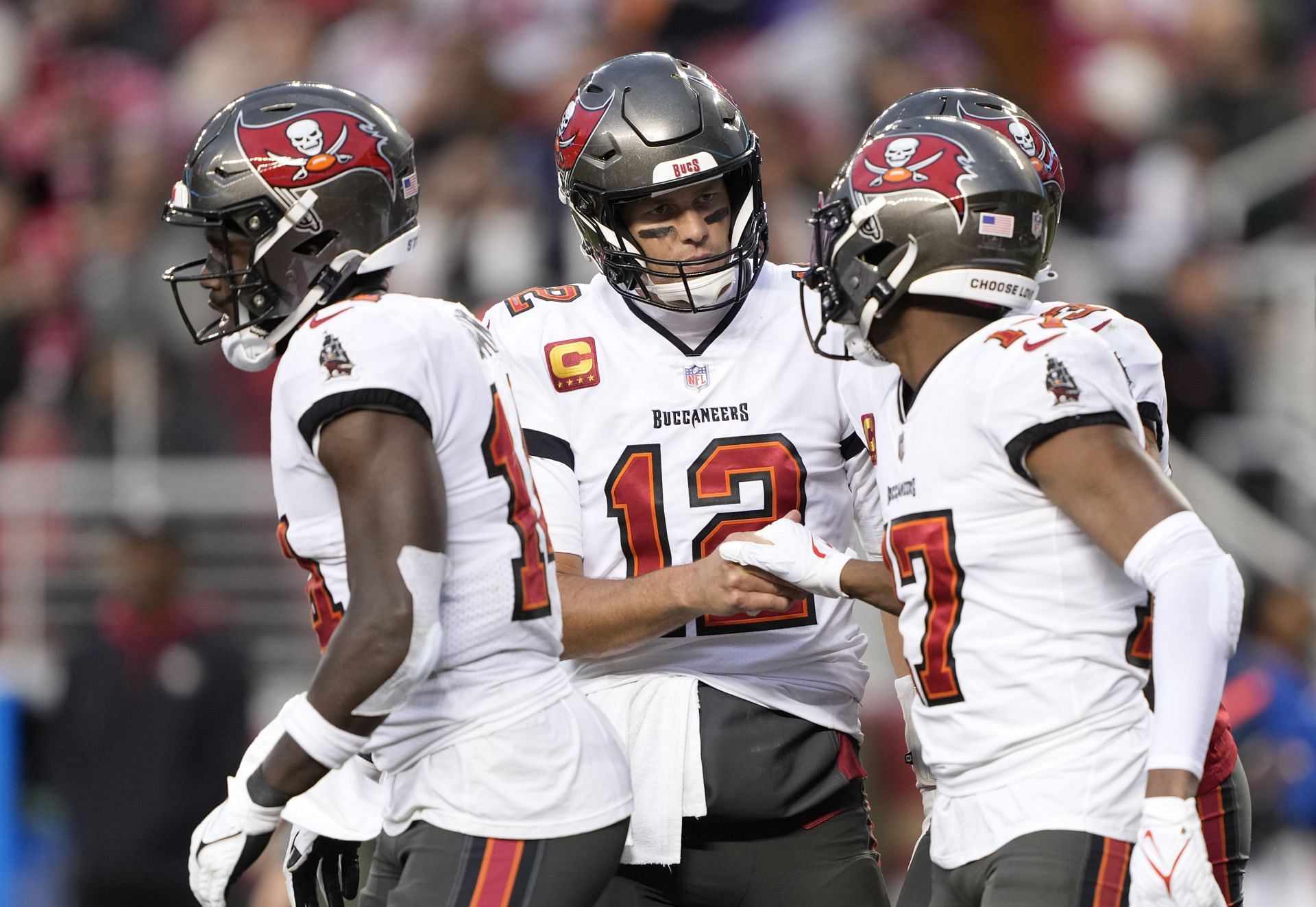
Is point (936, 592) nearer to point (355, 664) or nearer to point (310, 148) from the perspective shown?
point (355, 664)

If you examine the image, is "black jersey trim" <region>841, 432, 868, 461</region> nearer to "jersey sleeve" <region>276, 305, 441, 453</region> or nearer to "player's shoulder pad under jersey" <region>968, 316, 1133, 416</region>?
"player's shoulder pad under jersey" <region>968, 316, 1133, 416</region>

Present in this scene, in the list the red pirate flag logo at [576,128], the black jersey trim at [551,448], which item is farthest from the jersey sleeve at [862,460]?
the red pirate flag logo at [576,128]

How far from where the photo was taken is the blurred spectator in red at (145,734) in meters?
7.22

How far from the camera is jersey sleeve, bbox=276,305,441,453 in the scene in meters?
2.99

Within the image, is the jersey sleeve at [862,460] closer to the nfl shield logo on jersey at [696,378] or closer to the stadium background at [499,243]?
the nfl shield logo on jersey at [696,378]

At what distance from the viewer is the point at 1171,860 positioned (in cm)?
281

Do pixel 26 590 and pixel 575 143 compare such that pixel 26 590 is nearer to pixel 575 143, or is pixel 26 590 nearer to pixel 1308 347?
pixel 575 143

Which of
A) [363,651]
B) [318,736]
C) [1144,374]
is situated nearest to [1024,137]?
[1144,374]

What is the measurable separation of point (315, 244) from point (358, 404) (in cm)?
53

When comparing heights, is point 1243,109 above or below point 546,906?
above

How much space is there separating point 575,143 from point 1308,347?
6329mm

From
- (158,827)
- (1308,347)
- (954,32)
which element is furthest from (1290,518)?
(158,827)

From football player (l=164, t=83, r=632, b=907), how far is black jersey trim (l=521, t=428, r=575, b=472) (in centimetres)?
58

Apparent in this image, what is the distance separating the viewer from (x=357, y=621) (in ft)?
9.62
